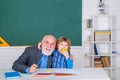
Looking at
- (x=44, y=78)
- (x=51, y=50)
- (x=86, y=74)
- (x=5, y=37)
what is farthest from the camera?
(x=5, y=37)

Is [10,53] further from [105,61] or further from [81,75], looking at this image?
[81,75]

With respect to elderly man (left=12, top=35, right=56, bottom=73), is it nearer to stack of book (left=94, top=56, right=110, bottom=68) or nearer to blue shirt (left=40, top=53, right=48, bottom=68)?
blue shirt (left=40, top=53, right=48, bottom=68)

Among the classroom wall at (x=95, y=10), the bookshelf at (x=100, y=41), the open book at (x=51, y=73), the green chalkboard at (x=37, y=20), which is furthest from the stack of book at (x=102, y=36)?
the open book at (x=51, y=73)

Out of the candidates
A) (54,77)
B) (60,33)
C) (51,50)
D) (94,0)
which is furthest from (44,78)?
(94,0)

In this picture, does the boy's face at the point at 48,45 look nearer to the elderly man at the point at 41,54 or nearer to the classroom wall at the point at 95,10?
the elderly man at the point at 41,54

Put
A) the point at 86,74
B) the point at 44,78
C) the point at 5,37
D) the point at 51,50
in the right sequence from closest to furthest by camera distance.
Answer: the point at 44,78, the point at 86,74, the point at 51,50, the point at 5,37

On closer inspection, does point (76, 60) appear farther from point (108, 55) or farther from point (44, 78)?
point (44, 78)

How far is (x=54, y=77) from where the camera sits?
255 centimetres

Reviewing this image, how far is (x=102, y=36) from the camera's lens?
199 inches

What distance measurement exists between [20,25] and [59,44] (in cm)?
199

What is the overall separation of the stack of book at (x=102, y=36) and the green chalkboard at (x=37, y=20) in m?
0.35

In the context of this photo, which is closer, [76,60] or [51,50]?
[51,50]

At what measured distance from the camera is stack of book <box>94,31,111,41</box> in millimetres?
5035

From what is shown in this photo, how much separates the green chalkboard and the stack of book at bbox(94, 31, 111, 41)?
1.14 ft
